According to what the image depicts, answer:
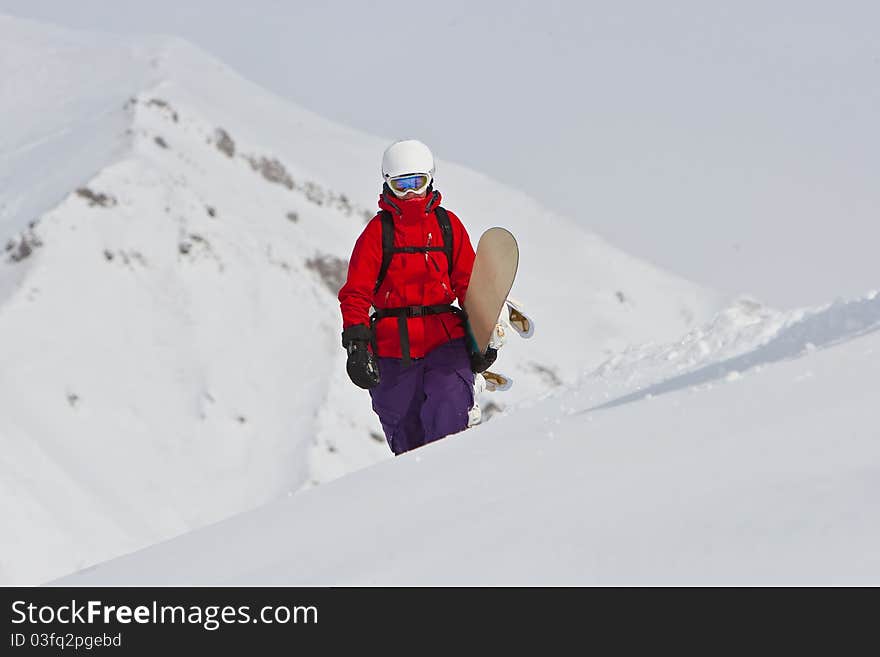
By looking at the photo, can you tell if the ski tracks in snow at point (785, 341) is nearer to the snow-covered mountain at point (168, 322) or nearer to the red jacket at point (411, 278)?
the red jacket at point (411, 278)

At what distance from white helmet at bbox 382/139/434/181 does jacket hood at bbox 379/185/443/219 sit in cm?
10

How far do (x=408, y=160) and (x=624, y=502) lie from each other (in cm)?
320

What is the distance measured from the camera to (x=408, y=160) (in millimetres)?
6414

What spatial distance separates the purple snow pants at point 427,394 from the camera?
6586 mm

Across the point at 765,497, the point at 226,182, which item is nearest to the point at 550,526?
the point at 765,497

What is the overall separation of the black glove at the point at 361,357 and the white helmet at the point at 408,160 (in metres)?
0.84

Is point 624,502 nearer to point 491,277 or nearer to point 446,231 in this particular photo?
point 491,277

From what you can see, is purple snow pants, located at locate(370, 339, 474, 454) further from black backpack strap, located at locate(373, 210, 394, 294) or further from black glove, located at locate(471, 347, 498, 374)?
black backpack strap, located at locate(373, 210, 394, 294)

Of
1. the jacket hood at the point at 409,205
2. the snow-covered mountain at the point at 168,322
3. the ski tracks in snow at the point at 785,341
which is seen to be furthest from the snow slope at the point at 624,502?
the snow-covered mountain at the point at 168,322

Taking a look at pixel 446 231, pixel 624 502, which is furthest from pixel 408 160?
pixel 624 502

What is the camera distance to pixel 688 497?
355cm

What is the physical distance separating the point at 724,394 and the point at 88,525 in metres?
17.9
